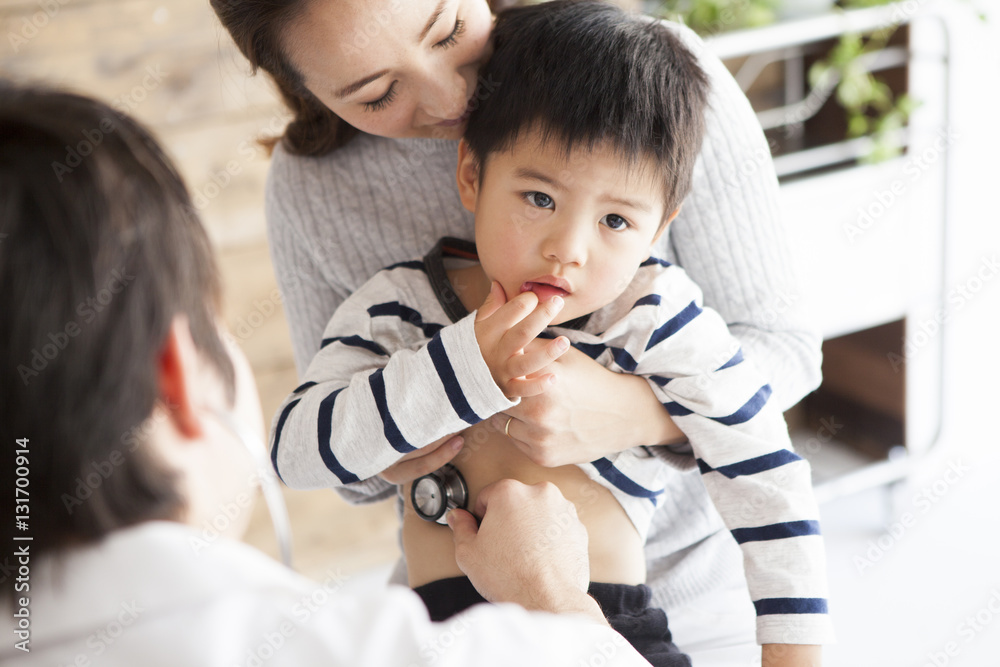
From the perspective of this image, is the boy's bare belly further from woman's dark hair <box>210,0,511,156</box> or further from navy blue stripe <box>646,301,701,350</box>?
woman's dark hair <box>210,0,511,156</box>

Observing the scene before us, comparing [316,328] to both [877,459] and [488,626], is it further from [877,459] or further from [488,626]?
[877,459]

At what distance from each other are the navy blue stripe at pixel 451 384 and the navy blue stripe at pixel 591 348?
0.63ft

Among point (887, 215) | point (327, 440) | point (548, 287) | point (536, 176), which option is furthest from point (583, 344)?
point (887, 215)

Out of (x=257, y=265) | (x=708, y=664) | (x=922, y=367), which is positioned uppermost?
(x=257, y=265)

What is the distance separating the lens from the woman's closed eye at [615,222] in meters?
0.90

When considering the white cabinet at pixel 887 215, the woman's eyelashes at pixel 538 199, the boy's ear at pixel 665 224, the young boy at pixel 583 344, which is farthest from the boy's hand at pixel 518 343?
the white cabinet at pixel 887 215

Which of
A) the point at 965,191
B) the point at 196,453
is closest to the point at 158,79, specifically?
the point at 196,453

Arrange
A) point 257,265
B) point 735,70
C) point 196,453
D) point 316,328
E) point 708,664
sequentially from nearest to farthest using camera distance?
point 196,453, point 708,664, point 316,328, point 257,265, point 735,70

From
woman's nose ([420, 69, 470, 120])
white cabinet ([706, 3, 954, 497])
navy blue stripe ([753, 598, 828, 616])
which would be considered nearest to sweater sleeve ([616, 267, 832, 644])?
navy blue stripe ([753, 598, 828, 616])

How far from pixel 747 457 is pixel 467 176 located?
48 centimetres

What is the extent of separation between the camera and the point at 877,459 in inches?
102

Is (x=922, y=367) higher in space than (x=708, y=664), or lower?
lower

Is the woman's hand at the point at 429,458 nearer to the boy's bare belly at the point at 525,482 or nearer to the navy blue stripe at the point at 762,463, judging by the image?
the boy's bare belly at the point at 525,482

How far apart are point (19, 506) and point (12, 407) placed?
89mm
